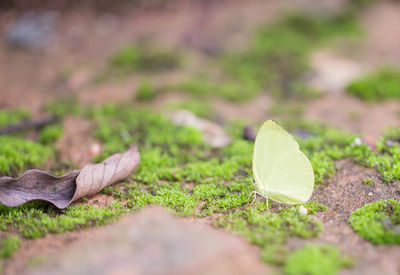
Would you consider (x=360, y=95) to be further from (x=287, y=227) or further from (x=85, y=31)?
(x=85, y=31)

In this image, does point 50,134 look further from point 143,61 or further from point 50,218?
point 143,61

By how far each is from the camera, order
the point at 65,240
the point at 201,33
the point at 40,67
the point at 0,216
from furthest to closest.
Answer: the point at 201,33, the point at 40,67, the point at 0,216, the point at 65,240

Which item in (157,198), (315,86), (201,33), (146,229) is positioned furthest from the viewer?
(201,33)

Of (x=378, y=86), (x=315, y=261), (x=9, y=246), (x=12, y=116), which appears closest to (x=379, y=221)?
(x=315, y=261)

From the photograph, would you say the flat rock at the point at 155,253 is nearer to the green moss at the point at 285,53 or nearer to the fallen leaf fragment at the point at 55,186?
the fallen leaf fragment at the point at 55,186

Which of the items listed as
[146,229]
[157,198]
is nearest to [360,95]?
[157,198]

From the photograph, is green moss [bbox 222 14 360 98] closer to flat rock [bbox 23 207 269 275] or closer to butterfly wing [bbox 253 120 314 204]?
butterfly wing [bbox 253 120 314 204]

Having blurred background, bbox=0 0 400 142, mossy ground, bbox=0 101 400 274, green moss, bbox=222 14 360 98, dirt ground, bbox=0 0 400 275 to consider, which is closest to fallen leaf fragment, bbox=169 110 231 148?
mossy ground, bbox=0 101 400 274
